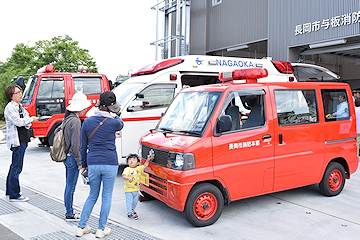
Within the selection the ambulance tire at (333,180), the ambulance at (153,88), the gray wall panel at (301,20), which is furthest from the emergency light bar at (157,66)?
the gray wall panel at (301,20)

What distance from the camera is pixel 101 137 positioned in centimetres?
→ 409

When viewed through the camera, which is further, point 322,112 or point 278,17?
point 278,17

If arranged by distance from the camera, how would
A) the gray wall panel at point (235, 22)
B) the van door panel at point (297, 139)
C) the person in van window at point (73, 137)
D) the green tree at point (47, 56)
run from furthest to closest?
the green tree at point (47, 56) → the gray wall panel at point (235, 22) → the van door panel at point (297, 139) → the person in van window at point (73, 137)

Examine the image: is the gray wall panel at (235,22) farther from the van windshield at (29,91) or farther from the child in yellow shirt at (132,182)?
the child in yellow shirt at (132,182)

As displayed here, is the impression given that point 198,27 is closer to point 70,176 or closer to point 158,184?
point 158,184

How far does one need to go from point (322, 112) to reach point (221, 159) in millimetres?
2243

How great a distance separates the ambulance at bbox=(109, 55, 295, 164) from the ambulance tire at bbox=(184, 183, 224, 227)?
9.61ft

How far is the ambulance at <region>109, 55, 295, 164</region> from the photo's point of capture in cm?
725

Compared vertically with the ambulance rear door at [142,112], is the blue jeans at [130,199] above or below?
below

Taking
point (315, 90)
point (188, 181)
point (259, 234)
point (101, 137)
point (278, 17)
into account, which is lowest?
point (259, 234)

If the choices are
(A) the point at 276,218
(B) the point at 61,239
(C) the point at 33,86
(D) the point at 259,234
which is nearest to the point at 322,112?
(A) the point at 276,218

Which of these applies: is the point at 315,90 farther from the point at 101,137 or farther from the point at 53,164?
the point at 53,164

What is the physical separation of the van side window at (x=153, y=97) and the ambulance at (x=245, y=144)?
179 centimetres

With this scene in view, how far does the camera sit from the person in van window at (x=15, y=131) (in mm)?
5480
